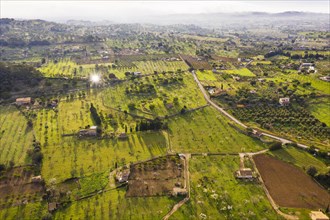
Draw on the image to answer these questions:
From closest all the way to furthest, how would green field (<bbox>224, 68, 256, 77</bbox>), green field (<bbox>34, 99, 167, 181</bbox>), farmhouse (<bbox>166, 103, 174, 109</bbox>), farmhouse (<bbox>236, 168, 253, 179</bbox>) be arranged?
farmhouse (<bbox>236, 168, 253, 179</bbox>) → green field (<bbox>34, 99, 167, 181</bbox>) → farmhouse (<bbox>166, 103, 174, 109</bbox>) → green field (<bbox>224, 68, 256, 77</bbox>)

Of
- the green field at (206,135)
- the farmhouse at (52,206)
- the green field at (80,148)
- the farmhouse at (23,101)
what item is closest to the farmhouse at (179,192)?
the green field at (80,148)

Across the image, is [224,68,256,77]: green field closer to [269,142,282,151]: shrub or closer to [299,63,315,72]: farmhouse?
[299,63,315,72]: farmhouse

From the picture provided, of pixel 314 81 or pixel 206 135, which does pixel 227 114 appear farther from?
pixel 314 81

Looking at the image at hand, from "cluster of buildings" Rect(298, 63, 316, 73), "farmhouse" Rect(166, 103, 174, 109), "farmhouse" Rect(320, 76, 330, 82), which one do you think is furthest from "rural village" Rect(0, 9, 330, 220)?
"cluster of buildings" Rect(298, 63, 316, 73)

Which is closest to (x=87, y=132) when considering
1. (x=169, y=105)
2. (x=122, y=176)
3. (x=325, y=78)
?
(x=122, y=176)

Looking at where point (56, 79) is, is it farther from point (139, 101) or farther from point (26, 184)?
point (26, 184)

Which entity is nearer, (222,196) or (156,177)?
(222,196)

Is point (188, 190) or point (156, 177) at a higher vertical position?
point (156, 177)
